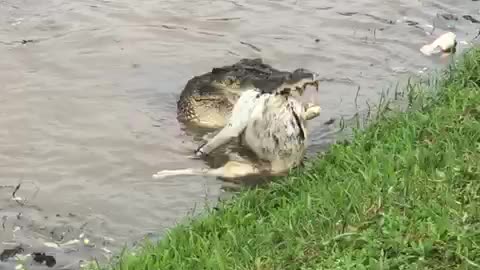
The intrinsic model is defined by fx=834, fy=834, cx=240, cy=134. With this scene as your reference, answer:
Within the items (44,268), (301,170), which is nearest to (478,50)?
(301,170)

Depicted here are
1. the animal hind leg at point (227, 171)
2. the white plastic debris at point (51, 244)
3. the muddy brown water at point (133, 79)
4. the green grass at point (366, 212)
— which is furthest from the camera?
the animal hind leg at point (227, 171)

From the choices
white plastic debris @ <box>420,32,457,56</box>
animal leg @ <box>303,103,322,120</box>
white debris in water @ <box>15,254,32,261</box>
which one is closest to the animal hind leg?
animal leg @ <box>303,103,322,120</box>

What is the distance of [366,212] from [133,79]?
13.9 feet

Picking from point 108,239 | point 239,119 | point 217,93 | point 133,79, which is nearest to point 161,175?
point 239,119

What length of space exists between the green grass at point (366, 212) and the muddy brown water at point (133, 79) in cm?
80

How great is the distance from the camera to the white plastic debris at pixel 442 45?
8.24 meters

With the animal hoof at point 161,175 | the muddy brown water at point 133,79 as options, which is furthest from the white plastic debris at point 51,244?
the animal hoof at point 161,175

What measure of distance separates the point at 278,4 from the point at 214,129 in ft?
9.53

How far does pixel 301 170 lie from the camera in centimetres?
566

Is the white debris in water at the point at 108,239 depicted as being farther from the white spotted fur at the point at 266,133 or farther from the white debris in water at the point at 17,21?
the white debris in water at the point at 17,21

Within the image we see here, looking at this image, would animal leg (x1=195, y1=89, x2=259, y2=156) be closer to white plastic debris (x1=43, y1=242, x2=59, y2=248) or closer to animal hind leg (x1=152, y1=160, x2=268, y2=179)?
animal hind leg (x1=152, y1=160, x2=268, y2=179)

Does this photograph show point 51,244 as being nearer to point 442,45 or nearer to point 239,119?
point 239,119

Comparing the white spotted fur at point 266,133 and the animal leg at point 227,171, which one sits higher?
the white spotted fur at point 266,133

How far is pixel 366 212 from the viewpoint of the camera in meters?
4.21
